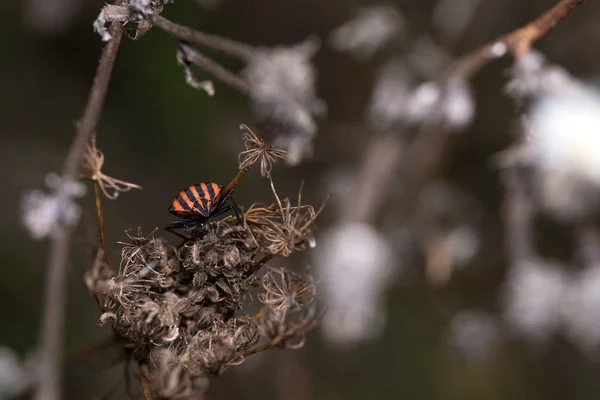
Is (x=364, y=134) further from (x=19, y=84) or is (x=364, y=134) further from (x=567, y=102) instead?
(x=19, y=84)

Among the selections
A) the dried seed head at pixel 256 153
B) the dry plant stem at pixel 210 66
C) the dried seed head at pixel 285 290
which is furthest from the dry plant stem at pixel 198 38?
the dried seed head at pixel 285 290

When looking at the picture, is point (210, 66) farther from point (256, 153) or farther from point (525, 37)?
point (525, 37)

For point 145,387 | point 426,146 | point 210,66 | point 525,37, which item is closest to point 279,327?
point 145,387

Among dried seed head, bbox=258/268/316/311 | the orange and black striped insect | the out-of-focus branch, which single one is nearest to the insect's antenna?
the orange and black striped insect

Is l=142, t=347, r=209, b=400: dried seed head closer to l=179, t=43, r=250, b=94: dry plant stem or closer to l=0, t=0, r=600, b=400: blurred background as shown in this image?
l=179, t=43, r=250, b=94: dry plant stem

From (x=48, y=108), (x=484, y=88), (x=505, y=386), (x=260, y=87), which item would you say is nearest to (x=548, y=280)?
(x=484, y=88)

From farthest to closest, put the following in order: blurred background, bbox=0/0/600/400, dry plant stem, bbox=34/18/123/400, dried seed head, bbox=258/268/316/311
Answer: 1. blurred background, bbox=0/0/600/400
2. dried seed head, bbox=258/268/316/311
3. dry plant stem, bbox=34/18/123/400

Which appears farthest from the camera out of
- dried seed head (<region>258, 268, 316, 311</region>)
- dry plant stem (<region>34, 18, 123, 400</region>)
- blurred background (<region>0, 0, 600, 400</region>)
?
blurred background (<region>0, 0, 600, 400</region>)

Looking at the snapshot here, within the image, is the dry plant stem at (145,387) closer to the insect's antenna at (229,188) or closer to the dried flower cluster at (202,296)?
the dried flower cluster at (202,296)
